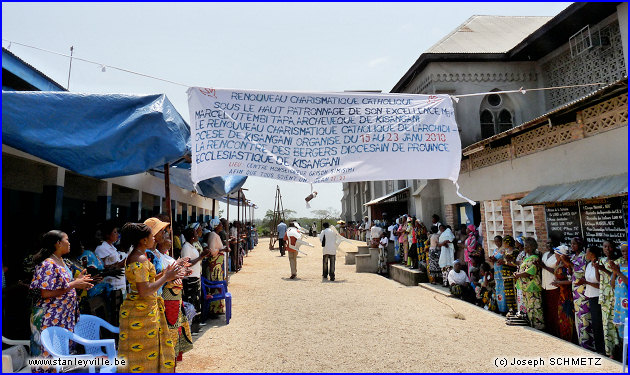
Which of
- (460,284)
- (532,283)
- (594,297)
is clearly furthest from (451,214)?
(594,297)

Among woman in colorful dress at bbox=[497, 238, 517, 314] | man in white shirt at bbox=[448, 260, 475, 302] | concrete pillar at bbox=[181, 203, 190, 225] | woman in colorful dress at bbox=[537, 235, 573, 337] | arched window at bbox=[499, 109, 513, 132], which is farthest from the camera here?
concrete pillar at bbox=[181, 203, 190, 225]

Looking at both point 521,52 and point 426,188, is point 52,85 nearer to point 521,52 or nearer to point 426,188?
point 426,188

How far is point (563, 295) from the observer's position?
584 centimetres

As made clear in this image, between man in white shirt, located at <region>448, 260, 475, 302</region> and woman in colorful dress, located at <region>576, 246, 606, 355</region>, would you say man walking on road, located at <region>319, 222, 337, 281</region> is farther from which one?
woman in colorful dress, located at <region>576, 246, 606, 355</region>

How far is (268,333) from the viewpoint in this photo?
5520mm

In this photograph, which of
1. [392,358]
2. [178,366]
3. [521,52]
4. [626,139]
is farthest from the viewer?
[521,52]

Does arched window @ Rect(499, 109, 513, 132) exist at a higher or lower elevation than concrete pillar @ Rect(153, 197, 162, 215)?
higher

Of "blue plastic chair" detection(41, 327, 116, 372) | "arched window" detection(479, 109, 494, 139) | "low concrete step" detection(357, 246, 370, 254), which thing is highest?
"arched window" detection(479, 109, 494, 139)

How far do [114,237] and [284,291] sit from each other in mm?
4853

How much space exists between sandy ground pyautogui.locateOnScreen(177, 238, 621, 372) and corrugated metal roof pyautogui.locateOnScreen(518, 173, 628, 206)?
206 cm

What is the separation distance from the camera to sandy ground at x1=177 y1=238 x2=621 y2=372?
4.28m

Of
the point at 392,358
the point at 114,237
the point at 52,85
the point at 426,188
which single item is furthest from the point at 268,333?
the point at 426,188

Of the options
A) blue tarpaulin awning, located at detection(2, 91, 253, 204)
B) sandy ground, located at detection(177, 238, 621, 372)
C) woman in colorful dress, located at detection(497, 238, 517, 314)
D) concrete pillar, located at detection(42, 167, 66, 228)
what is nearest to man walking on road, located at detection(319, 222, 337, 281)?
sandy ground, located at detection(177, 238, 621, 372)

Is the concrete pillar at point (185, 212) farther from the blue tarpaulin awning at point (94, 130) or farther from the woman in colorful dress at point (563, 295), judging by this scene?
the woman in colorful dress at point (563, 295)
